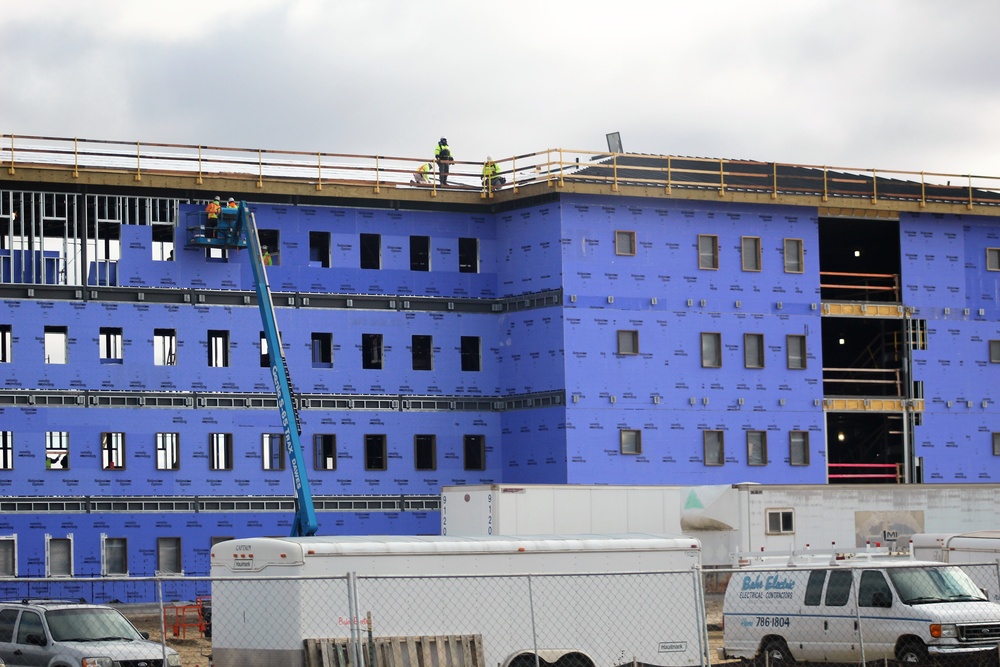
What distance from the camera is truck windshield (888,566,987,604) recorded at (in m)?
25.8

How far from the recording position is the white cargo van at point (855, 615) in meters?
25.1

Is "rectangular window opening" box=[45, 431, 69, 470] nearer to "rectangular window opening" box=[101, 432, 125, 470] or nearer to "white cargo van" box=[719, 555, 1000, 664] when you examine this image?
"rectangular window opening" box=[101, 432, 125, 470]

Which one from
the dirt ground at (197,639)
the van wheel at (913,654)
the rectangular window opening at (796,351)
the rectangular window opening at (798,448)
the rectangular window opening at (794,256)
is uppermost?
the rectangular window opening at (794,256)

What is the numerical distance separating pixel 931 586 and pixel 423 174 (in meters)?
31.4

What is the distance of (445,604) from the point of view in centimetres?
2514

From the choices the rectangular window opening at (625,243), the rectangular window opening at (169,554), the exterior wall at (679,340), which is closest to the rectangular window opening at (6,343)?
the rectangular window opening at (169,554)

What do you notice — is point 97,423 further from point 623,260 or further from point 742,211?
point 742,211

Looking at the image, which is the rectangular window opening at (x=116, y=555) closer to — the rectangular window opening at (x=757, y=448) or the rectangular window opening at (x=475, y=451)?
the rectangular window opening at (x=475, y=451)

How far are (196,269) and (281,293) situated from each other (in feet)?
9.42

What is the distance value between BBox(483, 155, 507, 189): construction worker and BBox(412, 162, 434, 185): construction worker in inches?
73.4

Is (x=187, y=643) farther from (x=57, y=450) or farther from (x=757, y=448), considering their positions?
(x=757, y=448)

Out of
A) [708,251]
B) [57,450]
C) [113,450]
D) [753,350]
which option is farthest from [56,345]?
[753,350]

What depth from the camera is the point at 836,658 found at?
2677 cm

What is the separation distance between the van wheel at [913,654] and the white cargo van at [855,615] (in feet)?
0.05
